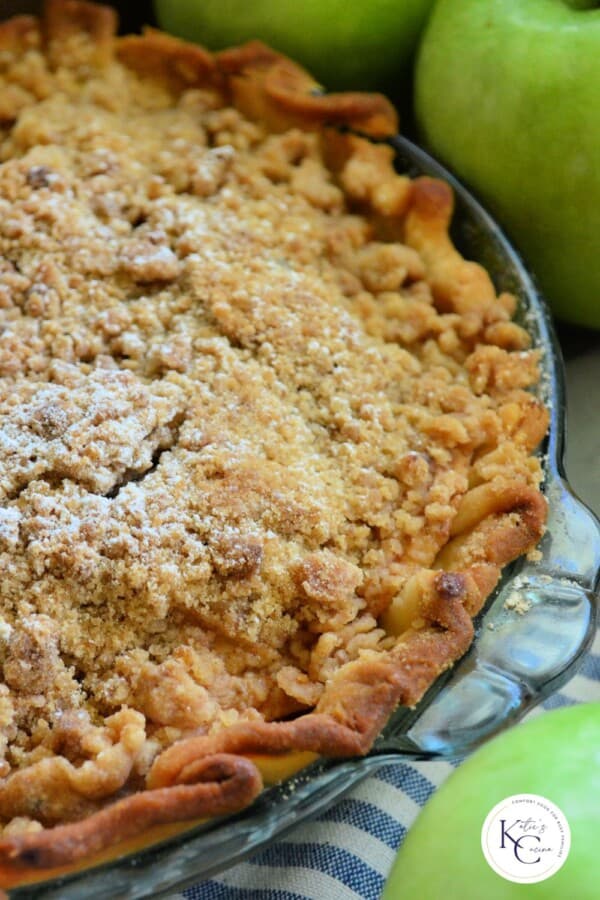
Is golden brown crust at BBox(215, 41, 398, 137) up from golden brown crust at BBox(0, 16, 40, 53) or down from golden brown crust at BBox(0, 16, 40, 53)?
up

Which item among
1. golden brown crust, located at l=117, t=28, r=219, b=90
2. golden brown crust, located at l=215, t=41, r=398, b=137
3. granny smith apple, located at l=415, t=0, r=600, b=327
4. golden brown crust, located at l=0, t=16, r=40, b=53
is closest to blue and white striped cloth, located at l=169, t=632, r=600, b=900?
granny smith apple, located at l=415, t=0, r=600, b=327

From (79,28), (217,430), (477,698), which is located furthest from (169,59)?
(477,698)

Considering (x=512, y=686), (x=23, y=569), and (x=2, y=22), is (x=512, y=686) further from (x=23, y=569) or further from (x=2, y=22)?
(x=2, y=22)

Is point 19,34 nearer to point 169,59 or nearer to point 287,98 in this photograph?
point 169,59

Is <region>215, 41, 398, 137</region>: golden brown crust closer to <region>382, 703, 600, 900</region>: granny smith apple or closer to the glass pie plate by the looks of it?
the glass pie plate

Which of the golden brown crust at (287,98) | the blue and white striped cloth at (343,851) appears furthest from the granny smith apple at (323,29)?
the blue and white striped cloth at (343,851)

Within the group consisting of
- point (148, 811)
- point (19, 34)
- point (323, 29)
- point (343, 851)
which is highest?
point (323, 29)
